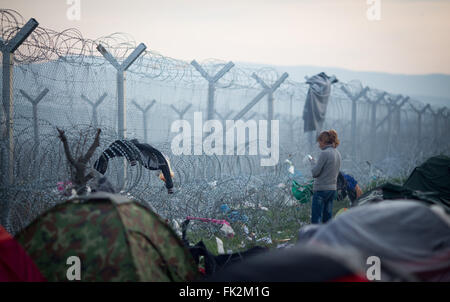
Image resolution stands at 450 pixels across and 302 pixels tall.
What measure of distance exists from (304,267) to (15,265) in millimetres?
2250

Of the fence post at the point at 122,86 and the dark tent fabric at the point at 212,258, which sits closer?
the dark tent fabric at the point at 212,258

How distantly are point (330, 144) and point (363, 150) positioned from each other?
36.5 ft

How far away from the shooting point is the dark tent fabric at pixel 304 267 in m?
2.52

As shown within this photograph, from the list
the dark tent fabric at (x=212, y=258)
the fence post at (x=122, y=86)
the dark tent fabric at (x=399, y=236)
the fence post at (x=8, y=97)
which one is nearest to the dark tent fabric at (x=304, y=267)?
the dark tent fabric at (x=399, y=236)

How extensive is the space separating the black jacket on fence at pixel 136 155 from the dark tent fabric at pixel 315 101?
576 centimetres

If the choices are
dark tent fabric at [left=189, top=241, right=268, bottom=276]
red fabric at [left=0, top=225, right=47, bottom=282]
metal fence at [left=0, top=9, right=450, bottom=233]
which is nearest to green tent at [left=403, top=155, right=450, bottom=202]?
metal fence at [left=0, top=9, right=450, bottom=233]

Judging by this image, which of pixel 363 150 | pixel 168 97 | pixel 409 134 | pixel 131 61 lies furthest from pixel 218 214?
pixel 409 134

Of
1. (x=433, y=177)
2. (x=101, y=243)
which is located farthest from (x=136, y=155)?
(x=433, y=177)

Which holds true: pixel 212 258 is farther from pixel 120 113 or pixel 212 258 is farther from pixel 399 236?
pixel 120 113

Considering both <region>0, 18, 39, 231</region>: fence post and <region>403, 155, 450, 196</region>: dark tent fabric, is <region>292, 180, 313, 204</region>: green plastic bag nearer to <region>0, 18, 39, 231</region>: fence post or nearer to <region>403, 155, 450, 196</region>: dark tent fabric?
<region>403, 155, 450, 196</region>: dark tent fabric

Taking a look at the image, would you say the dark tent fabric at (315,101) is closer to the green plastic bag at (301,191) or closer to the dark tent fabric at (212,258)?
the green plastic bag at (301,191)

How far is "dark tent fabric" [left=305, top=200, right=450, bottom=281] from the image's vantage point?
3371 millimetres

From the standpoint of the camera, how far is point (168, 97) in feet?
43.8

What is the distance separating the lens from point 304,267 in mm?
2572
